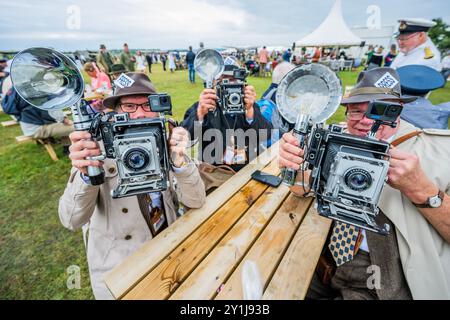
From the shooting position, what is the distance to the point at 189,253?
4.69 ft

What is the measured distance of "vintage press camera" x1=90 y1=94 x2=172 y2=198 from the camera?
1374 mm

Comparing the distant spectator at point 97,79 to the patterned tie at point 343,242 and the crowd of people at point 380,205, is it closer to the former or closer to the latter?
the crowd of people at point 380,205

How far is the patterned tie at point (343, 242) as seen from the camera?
1.73m

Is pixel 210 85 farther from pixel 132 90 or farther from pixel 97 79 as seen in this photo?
pixel 97 79

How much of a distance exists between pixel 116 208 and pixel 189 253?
2.63ft

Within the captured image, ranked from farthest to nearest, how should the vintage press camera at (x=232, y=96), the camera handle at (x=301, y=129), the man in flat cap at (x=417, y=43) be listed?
1. the man in flat cap at (x=417, y=43)
2. the vintage press camera at (x=232, y=96)
3. the camera handle at (x=301, y=129)

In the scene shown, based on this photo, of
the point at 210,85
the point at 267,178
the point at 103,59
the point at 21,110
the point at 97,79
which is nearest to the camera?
the point at 267,178

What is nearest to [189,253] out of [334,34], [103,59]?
[103,59]

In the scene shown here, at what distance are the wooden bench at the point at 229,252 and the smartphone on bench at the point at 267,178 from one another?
0.20 metres

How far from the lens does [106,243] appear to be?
5.93 feet

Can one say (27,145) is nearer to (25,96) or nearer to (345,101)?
(25,96)

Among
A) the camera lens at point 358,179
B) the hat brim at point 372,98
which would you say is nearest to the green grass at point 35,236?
the camera lens at point 358,179

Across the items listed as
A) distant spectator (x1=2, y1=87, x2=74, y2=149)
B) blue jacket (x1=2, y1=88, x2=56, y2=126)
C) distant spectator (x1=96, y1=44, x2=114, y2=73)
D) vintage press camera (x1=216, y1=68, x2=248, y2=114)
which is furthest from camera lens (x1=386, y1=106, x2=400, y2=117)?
distant spectator (x1=96, y1=44, x2=114, y2=73)
